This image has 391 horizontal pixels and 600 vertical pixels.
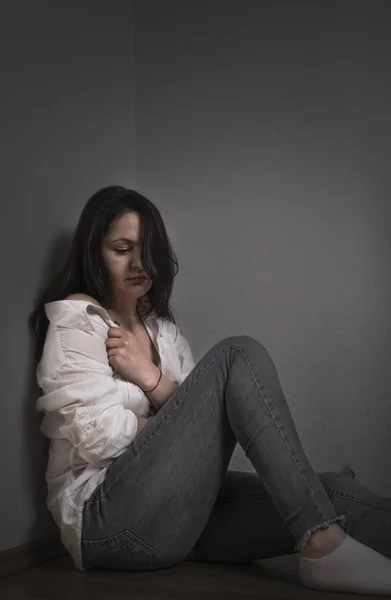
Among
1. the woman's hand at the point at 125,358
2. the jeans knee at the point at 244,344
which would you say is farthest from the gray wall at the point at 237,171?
the jeans knee at the point at 244,344

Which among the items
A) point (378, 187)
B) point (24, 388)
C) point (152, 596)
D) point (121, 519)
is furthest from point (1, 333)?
point (378, 187)

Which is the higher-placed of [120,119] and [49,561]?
[120,119]

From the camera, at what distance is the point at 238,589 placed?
6.16 feet

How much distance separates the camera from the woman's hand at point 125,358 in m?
2.11

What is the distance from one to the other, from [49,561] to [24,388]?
48 centimetres

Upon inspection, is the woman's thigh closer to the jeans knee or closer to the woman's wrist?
the jeans knee

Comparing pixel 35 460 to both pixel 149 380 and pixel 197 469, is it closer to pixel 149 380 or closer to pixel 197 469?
pixel 149 380

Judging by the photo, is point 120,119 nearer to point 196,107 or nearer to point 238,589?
point 196,107

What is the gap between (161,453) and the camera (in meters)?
1.92

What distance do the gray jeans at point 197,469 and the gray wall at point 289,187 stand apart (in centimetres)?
50

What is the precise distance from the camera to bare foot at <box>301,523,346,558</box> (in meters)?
1.78

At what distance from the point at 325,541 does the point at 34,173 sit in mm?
1214

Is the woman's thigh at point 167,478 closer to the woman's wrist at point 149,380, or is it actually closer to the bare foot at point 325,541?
the woman's wrist at point 149,380

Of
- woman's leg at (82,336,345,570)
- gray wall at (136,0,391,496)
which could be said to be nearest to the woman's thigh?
woman's leg at (82,336,345,570)
